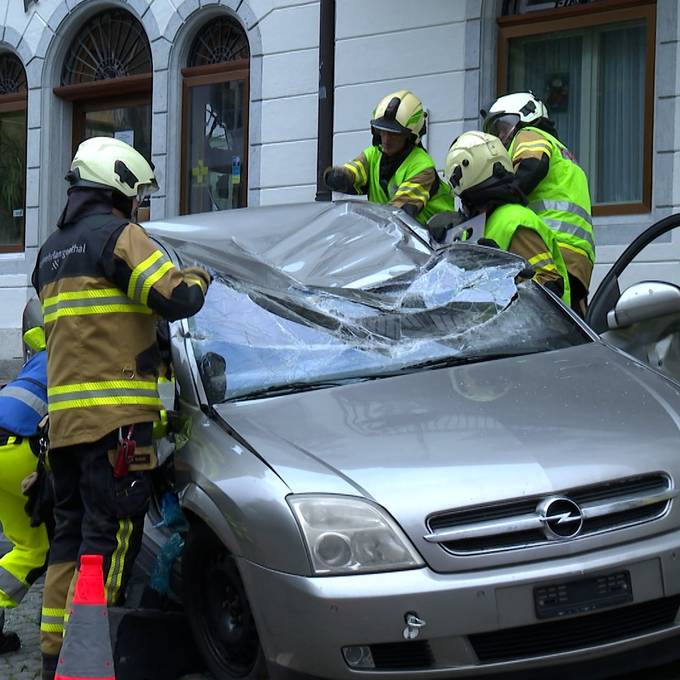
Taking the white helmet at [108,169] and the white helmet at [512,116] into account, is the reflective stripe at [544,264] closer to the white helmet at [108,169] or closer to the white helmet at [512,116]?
the white helmet at [512,116]

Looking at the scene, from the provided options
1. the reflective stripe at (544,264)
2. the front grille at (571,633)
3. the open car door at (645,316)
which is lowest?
the front grille at (571,633)

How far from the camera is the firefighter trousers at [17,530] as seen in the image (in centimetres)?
454

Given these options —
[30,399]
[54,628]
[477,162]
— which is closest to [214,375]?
[30,399]

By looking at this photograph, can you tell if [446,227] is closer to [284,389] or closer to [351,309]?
[351,309]

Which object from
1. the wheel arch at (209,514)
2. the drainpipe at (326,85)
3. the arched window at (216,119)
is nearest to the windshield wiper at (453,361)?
the wheel arch at (209,514)

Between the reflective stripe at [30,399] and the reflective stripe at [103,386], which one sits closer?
the reflective stripe at [103,386]

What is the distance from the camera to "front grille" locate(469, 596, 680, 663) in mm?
3240

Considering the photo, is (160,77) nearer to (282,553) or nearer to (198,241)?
(198,241)

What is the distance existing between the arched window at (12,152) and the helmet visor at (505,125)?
910 cm

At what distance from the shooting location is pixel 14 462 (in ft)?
14.9

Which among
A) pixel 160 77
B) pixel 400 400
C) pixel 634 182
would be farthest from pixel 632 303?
pixel 160 77

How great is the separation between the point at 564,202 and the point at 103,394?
9.76 ft

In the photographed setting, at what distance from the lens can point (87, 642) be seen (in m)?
3.64

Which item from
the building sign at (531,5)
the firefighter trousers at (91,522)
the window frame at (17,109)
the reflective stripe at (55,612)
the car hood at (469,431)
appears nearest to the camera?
the car hood at (469,431)
